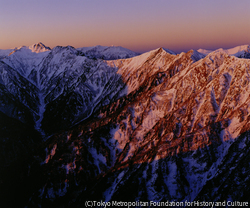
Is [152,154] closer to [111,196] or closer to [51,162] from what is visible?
[111,196]

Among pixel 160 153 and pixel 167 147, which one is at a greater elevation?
pixel 167 147

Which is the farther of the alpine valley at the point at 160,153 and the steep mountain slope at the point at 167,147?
the steep mountain slope at the point at 167,147

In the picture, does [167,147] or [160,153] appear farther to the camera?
[167,147]

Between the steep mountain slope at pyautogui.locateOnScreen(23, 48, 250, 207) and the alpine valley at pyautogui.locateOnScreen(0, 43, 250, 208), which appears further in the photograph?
the steep mountain slope at pyautogui.locateOnScreen(23, 48, 250, 207)

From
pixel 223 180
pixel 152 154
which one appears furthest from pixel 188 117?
pixel 223 180

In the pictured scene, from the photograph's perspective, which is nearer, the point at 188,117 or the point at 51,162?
the point at 188,117

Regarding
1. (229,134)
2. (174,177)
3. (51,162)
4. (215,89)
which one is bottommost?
(51,162)

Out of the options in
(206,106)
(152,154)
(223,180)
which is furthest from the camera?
(206,106)

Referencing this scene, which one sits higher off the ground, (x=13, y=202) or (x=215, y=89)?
(x=215, y=89)
